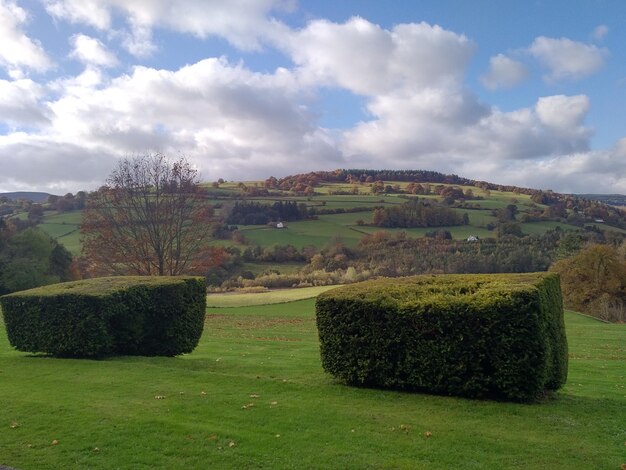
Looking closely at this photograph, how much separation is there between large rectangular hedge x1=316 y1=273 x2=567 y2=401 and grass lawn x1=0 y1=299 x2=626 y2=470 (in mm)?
322

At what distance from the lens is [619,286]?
167 ft

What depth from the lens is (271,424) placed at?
7.93 meters

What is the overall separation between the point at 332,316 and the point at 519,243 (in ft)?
214

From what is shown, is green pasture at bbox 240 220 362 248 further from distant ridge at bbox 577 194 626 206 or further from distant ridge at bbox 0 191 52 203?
distant ridge at bbox 577 194 626 206

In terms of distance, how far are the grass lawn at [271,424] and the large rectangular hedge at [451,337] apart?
1.06 ft

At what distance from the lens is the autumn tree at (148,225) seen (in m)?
39.4

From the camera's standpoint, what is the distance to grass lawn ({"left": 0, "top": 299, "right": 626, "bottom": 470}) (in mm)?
6754

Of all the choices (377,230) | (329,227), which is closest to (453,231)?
(377,230)

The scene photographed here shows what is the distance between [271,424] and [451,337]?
3.40m

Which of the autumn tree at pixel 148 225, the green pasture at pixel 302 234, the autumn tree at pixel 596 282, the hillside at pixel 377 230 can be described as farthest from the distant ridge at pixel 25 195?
the autumn tree at pixel 596 282

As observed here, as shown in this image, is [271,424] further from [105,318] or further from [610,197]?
[610,197]

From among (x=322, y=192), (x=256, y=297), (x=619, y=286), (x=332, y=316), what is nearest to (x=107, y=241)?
(x=256, y=297)

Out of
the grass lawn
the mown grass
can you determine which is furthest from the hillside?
the grass lawn

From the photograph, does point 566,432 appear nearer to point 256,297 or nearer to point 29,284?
point 256,297
